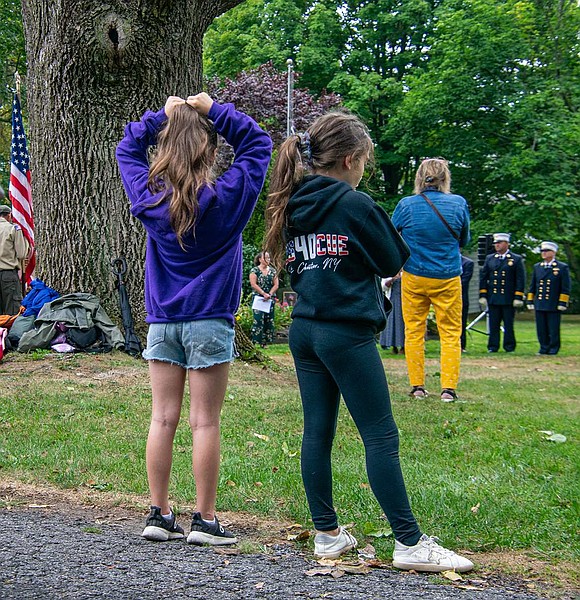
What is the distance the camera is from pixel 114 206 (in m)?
9.83

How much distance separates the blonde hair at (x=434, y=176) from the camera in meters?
8.88

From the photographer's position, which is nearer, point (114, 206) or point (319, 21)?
point (114, 206)

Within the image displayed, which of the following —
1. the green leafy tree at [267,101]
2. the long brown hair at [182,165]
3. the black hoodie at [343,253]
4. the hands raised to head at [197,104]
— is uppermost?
the green leafy tree at [267,101]

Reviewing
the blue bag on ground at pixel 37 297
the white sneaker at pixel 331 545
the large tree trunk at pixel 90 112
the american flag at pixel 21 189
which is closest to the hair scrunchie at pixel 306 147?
the white sneaker at pixel 331 545

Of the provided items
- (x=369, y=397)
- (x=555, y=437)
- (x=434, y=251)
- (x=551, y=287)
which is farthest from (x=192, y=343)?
(x=551, y=287)

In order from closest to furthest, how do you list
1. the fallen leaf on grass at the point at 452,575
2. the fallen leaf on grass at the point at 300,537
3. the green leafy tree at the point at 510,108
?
the fallen leaf on grass at the point at 452,575
the fallen leaf on grass at the point at 300,537
the green leafy tree at the point at 510,108

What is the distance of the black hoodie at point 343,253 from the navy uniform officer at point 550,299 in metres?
14.7

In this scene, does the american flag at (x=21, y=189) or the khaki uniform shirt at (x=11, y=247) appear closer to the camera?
the khaki uniform shirt at (x=11, y=247)

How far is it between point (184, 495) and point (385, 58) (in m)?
35.7

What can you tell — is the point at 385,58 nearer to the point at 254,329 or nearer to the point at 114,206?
the point at 254,329

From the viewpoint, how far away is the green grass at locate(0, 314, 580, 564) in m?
4.77

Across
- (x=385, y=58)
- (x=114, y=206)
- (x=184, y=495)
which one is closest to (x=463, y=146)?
(x=385, y=58)

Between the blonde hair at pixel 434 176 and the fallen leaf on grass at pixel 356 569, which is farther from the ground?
the blonde hair at pixel 434 176

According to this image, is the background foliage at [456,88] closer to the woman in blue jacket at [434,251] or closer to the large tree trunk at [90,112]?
the large tree trunk at [90,112]
